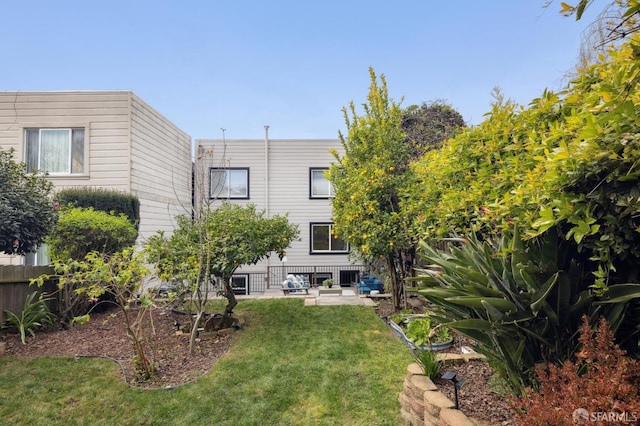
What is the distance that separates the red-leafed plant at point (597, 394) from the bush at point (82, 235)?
679 centimetres

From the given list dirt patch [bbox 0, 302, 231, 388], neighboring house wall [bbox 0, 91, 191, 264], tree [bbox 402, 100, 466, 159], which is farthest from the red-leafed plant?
tree [bbox 402, 100, 466, 159]

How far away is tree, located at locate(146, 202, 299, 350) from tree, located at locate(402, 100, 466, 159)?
302 inches

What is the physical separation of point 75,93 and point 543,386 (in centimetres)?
1125

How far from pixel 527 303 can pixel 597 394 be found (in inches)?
25.7

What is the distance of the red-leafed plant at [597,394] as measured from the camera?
4.61 feet

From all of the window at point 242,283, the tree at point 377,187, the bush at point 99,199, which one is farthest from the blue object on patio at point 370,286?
the bush at point 99,199

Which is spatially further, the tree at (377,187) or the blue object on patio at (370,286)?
the blue object on patio at (370,286)

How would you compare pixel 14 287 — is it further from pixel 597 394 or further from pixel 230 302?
pixel 597 394

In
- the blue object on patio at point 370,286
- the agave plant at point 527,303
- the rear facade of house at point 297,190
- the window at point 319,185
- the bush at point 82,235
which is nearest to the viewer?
the agave plant at point 527,303

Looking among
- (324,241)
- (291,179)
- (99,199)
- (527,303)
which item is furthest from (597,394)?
(291,179)

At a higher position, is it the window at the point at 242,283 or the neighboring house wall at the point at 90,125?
the neighboring house wall at the point at 90,125

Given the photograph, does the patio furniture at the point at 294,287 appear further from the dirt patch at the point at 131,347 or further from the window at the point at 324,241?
the dirt patch at the point at 131,347

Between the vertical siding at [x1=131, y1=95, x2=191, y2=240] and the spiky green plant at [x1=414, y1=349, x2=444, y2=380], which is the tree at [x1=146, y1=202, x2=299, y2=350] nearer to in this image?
the vertical siding at [x1=131, y1=95, x2=191, y2=240]

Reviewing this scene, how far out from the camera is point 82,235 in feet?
19.3
